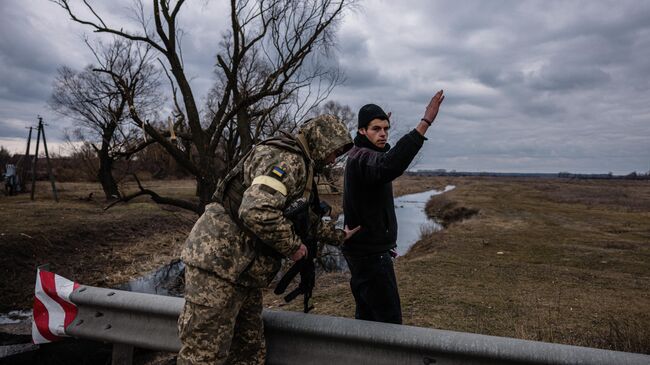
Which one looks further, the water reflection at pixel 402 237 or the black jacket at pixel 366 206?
the water reflection at pixel 402 237

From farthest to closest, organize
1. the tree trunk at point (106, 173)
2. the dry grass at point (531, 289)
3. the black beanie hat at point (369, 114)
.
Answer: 1. the tree trunk at point (106, 173)
2. the dry grass at point (531, 289)
3. the black beanie hat at point (369, 114)

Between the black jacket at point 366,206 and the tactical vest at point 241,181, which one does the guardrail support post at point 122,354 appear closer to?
the tactical vest at point 241,181

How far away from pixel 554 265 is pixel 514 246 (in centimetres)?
277

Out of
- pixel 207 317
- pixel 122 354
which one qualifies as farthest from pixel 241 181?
pixel 122 354

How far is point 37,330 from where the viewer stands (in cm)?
316

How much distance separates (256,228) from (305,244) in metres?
0.57

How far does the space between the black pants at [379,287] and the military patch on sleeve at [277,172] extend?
3.36 feet

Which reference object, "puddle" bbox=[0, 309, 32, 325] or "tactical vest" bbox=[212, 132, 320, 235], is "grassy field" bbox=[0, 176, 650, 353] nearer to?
"puddle" bbox=[0, 309, 32, 325]

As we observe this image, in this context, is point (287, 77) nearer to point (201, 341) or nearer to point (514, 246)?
point (201, 341)

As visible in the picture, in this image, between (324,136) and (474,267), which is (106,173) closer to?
(474,267)

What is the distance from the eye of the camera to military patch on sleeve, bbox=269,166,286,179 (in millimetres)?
2320

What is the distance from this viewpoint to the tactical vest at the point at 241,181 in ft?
8.16

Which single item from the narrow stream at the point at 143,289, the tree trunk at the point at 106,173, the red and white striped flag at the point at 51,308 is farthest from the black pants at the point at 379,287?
the tree trunk at the point at 106,173

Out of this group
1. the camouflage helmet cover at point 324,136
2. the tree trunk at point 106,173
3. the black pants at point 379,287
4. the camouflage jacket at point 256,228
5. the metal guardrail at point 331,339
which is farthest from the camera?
the tree trunk at point 106,173
